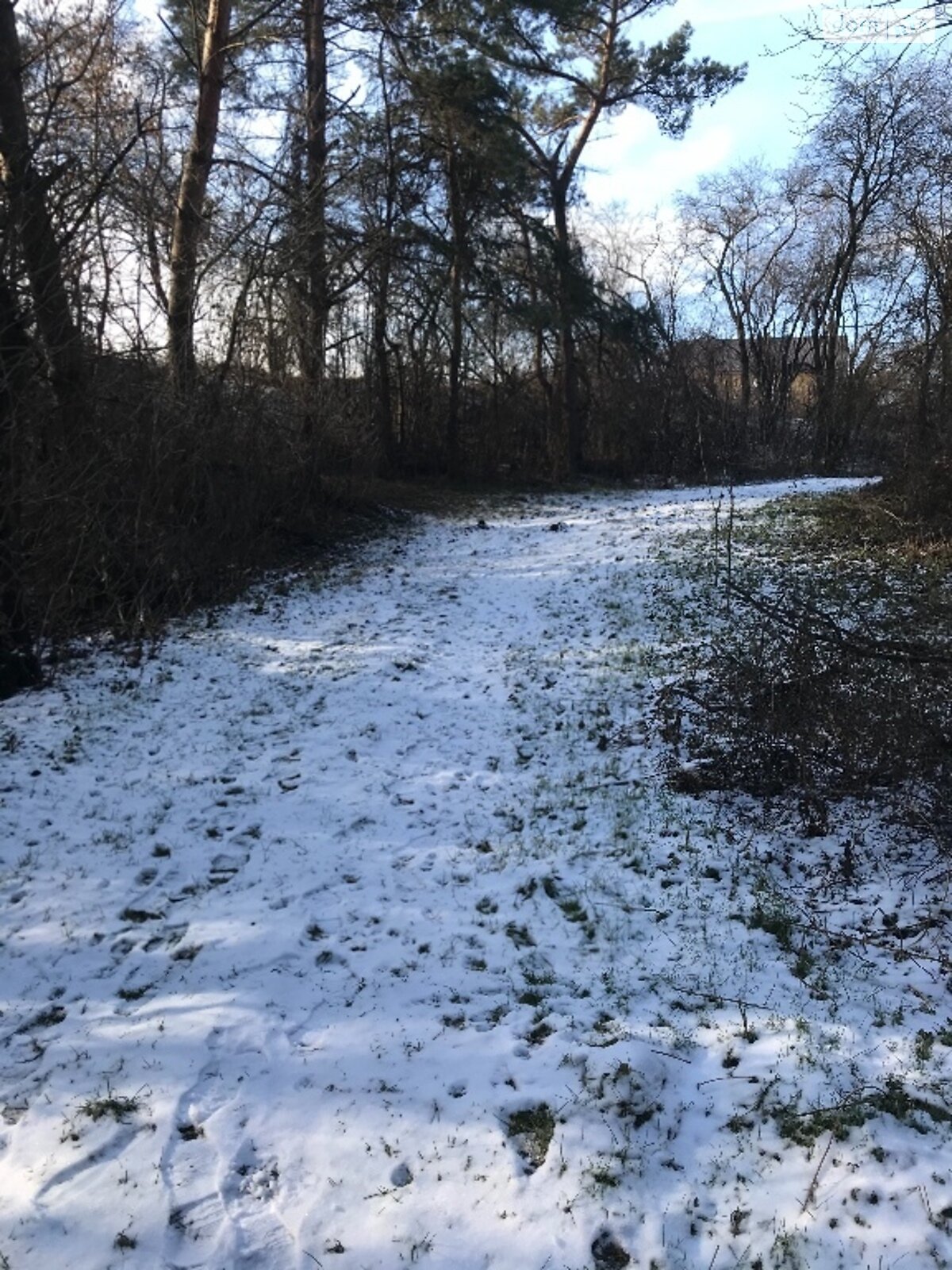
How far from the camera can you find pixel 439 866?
522 cm

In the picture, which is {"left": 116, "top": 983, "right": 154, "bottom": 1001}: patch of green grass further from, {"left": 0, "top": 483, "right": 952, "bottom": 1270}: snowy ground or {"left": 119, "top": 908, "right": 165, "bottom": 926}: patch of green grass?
{"left": 119, "top": 908, "right": 165, "bottom": 926}: patch of green grass

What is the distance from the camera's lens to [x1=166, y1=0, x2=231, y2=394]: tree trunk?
11.5 m

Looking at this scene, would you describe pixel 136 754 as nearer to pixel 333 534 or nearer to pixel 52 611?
pixel 52 611

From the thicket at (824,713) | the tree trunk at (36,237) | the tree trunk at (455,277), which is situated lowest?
the thicket at (824,713)

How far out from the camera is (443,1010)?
13.0 feet

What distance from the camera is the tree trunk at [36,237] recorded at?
21.1ft

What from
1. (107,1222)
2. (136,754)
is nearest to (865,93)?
(136,754)

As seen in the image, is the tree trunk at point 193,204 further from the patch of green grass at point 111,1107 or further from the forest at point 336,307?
the patch of green grass at point 111,1107

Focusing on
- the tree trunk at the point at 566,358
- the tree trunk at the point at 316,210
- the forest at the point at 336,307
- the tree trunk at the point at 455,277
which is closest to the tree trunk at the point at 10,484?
the forest at the point at 336,307

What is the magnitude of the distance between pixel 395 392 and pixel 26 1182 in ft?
71.3

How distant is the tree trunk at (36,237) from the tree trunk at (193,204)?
319 centimetres

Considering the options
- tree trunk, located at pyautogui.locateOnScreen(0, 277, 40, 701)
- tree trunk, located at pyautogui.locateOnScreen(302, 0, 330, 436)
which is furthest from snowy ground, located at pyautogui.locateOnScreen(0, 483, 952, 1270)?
tree trunk, located at pyautogui.locateOnScreen(302, 0, 330, 436)

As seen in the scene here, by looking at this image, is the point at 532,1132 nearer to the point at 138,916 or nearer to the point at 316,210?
the point at 138,916

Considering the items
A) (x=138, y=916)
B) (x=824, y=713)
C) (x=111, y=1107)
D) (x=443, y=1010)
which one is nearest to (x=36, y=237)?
(x=138, y=916)
